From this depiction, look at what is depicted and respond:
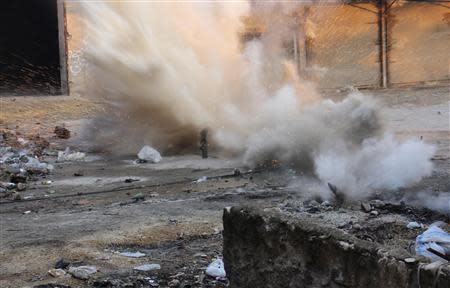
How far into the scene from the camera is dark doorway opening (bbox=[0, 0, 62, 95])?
10711 mm

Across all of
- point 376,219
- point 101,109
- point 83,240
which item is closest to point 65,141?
point 101,109

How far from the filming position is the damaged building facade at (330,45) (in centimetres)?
1056

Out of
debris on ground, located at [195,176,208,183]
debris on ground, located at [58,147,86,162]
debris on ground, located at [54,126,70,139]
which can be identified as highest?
debris on ground, located at [54,126,70,139]

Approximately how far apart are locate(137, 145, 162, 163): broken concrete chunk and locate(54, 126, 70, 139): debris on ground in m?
2.20

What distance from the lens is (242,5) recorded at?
932cm

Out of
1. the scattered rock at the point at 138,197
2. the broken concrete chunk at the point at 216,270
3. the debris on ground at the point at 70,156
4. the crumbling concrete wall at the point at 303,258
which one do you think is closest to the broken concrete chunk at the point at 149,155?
the debris on ground at the point at 70,156

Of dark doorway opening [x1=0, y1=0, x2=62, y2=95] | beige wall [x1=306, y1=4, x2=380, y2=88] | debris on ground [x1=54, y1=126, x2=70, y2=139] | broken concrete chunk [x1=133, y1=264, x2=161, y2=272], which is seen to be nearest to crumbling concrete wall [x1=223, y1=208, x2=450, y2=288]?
broken concrete chunk [x1=133, y1=264, x2=161, y2=272]

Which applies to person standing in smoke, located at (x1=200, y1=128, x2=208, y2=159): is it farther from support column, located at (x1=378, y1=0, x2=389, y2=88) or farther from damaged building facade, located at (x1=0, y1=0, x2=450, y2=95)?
support column, located at (x1=378, y1=0, x2=389, y2=88)

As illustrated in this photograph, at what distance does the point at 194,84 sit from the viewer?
910 centimetres

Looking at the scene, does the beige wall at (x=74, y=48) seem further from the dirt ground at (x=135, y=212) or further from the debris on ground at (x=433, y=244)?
the debris on ground at (x=433, y=244)

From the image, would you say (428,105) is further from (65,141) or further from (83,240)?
(83,240)

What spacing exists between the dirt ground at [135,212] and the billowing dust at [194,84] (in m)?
0.61

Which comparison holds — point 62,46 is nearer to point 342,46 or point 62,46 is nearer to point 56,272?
point 342,46

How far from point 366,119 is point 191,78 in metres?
3.26
